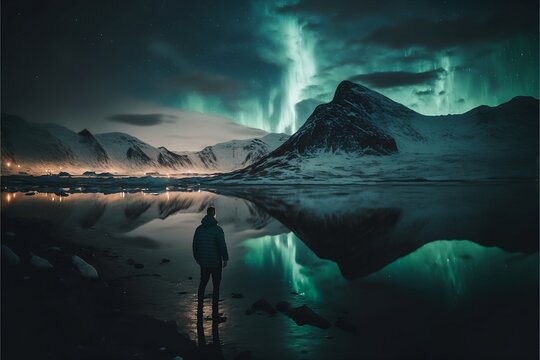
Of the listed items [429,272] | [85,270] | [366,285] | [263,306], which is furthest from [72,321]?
[429,272]

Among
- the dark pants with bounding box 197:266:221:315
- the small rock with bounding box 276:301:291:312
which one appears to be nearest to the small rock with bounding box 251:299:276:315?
the small rock with bounding box 276:301:291:312

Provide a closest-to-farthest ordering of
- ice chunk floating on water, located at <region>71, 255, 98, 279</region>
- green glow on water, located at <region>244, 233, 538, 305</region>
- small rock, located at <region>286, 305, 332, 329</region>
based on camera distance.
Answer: small rock, located at <region>286, 305, 332, 329</region>
green glow on water, located at <region>244, 233, 538, 305</region>
ice chunk floating on water, located at <region>71, 255, 98, 279</region>

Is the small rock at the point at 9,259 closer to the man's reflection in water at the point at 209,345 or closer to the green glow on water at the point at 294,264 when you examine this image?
the man's reflection in water at the point at 209,345

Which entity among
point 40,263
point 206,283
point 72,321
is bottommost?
point 72,321

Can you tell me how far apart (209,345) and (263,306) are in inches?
94.8

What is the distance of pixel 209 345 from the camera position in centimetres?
783

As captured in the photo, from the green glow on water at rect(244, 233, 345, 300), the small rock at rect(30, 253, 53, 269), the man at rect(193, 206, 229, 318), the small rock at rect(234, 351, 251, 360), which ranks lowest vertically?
the green glow on water at rect(244, 233, 345, 300)

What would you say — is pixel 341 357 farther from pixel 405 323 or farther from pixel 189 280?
pixel 189 280

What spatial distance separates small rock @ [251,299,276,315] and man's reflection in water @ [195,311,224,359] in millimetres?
1333

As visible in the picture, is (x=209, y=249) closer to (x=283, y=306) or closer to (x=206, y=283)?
(x=206, y=283)

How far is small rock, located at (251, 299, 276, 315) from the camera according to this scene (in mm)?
9750

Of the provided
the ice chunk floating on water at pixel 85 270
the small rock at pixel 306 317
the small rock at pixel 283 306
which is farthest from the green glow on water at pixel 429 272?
the ice chunk floating on water at pixel 85 270

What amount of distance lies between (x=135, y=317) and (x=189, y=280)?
3.69 metres

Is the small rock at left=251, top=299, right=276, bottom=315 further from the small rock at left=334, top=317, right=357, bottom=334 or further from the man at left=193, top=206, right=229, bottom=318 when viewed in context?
the small rock at left=334, top=317, right=357, bottom=334
